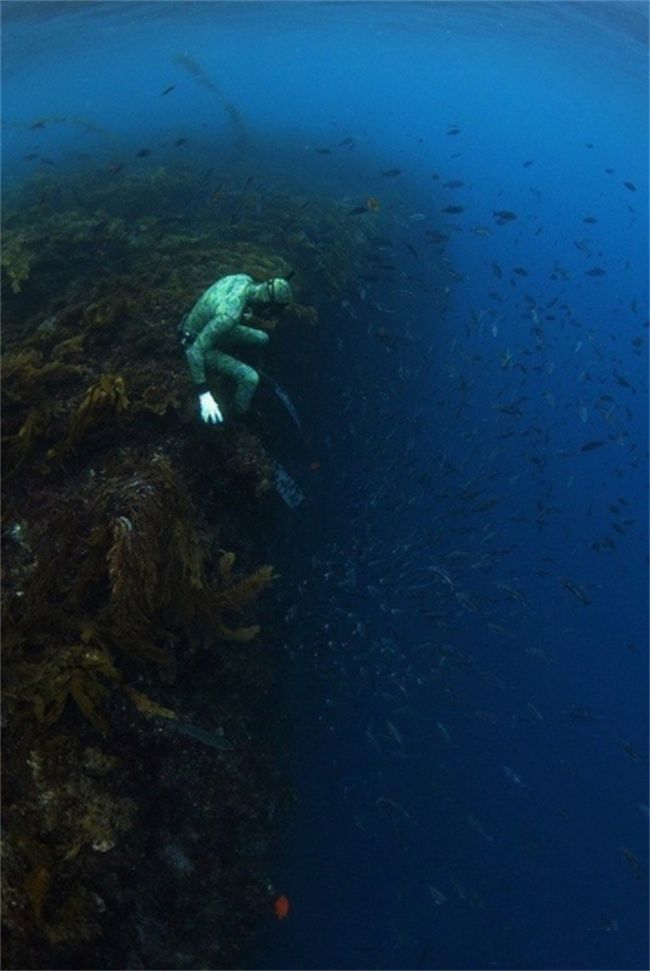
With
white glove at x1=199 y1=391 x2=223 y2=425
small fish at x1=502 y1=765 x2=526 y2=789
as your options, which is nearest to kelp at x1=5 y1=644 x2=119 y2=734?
white glove at x1=199 y1=391 x2=223 y2=425

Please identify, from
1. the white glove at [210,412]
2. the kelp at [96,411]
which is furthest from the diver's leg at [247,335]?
the kelp at [96,411]

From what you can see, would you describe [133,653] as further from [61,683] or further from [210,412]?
[210,412]

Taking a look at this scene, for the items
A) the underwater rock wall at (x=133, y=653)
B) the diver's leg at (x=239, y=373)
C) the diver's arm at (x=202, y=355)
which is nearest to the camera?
the underwater rock wall at (x=133, y=653)

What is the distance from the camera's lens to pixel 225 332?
673 cm

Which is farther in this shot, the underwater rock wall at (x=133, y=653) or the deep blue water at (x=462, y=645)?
the deep blue water at (x=462, y=645)

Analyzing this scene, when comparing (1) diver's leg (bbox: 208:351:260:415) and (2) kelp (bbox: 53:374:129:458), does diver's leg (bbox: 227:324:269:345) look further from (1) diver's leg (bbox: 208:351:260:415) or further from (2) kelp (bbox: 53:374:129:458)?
(2) kelp (bbox: 53:374:129:458)

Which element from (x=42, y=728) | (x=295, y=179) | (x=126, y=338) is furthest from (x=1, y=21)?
(x=42, y=728)

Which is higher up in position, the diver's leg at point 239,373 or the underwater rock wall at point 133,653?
the diver's leg at point 239,373

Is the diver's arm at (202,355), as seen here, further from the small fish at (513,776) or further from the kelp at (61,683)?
the small fish at (513,776)

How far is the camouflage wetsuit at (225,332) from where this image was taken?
21.7 ft

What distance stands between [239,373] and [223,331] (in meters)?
0.51

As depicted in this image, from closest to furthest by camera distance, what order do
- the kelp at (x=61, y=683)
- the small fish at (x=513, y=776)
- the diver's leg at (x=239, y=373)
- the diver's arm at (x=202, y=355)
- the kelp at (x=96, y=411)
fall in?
the kelp at (x=61, y=683) < the kelp at (x=96, y=411) < the diver's arm at (x=202, y=355) < the diver's leg at (x=239, y=373) < the small fish at (x=513, y=776)

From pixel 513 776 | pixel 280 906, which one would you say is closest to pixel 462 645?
pixel 513 776

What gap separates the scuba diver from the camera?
6574 millimetres
